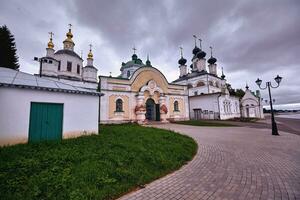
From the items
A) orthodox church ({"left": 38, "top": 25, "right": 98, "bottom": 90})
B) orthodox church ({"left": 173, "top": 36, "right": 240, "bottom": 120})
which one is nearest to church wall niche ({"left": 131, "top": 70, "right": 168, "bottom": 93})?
orthodox church ({"left": 173, "top": 36, "right": 240, "bottom": 120})

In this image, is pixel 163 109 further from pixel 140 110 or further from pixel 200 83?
pixel 200 83

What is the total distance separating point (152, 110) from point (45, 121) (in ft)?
56.7

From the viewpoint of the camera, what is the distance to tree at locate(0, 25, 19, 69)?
2269 cm

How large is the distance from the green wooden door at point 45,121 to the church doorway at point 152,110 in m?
15.5

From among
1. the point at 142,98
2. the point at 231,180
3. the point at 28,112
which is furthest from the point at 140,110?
the point at 231,180

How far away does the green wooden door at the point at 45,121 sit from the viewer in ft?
21.9

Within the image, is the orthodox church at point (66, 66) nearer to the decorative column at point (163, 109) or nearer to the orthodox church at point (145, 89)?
the orthodox church at point (145, 89)

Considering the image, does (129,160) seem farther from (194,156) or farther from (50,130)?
(50,130)

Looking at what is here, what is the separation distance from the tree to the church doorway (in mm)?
22206

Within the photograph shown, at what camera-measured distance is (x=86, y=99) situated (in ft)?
27.5

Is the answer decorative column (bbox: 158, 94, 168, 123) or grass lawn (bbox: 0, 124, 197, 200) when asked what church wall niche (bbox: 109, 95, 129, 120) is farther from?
grass lawn (bbox: 0, 124, 197, 200)

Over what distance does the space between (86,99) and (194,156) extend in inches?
247

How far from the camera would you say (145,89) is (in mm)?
20812

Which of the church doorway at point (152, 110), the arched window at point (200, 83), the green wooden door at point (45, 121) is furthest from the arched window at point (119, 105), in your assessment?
the arched window at point (200, 83)
